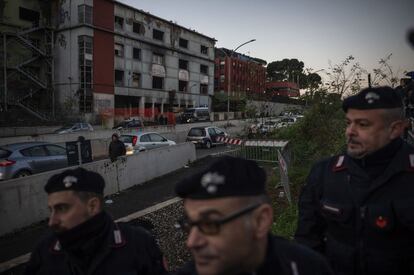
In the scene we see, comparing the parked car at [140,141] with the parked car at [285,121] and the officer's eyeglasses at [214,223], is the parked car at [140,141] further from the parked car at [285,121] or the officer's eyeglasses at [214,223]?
the officer's eyeglasses at [214,223]

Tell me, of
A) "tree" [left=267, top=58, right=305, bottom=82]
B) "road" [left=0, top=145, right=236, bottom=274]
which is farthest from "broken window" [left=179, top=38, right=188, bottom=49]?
"tree" [left=267, top=58, right=305, bottom=82]

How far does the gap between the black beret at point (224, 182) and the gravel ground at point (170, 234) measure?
2.45 m

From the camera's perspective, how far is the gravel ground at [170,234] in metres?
6.02

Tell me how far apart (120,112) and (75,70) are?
22.6ft

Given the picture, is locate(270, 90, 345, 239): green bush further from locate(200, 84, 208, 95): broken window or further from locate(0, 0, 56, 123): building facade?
locate(200, 84, 208, 95): broken window

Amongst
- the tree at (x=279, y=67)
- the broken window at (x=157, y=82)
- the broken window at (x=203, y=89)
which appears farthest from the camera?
the tree at (x=279, y=67)

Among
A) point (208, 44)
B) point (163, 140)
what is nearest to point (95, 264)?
point (163, 140)

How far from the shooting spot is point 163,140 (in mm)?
18500

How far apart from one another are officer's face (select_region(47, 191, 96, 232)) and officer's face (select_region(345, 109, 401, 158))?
1.97 metres

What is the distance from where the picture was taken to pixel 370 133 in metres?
2.48

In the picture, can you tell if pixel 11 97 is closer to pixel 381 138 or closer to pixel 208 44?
pixel 208 44

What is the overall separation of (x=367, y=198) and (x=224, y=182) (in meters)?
1.24

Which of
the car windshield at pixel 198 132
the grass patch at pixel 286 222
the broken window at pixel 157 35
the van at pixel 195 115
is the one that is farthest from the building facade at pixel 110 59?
the grass patch at pixel 286 222

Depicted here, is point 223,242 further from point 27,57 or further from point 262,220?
point 27,57
